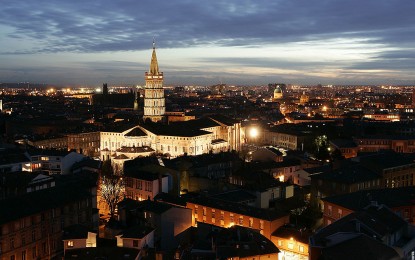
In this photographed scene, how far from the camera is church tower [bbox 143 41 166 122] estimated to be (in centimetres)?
7400

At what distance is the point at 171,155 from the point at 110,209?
24818 mm

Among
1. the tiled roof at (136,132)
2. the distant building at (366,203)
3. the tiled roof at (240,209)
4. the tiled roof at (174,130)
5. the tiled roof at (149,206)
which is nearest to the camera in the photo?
the tiled roof at (240,209)

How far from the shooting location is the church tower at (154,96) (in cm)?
7400

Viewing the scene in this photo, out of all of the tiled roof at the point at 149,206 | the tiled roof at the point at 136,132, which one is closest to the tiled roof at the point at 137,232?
the tiled roof at the point at 149,206

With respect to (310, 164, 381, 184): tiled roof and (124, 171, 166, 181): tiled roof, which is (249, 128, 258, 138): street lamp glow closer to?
(310, 164, 381, 184): tiled roof

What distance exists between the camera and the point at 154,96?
74625 millimetres

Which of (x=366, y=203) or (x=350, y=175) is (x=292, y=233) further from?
Answer: (x=350, y=175)

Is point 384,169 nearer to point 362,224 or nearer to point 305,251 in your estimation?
point 305,251

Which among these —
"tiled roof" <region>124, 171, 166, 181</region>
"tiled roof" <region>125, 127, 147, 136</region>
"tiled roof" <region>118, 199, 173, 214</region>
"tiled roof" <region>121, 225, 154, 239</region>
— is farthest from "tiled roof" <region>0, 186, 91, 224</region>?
"tiled roof" <region>125, 127, 147, 136</region>

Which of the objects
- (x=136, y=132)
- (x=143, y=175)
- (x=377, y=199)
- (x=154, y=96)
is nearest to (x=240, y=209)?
(x=377, y=199)

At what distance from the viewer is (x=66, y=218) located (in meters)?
25.9

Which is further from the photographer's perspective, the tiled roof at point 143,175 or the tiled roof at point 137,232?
the tiled roof at point 143,175

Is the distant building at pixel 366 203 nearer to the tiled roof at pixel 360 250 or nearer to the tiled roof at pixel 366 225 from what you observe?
the tiled roof at pixel 366 225

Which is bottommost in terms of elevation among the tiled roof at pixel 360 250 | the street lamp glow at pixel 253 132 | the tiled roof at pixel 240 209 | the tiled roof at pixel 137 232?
the street lamp glow at pixel 253 132
